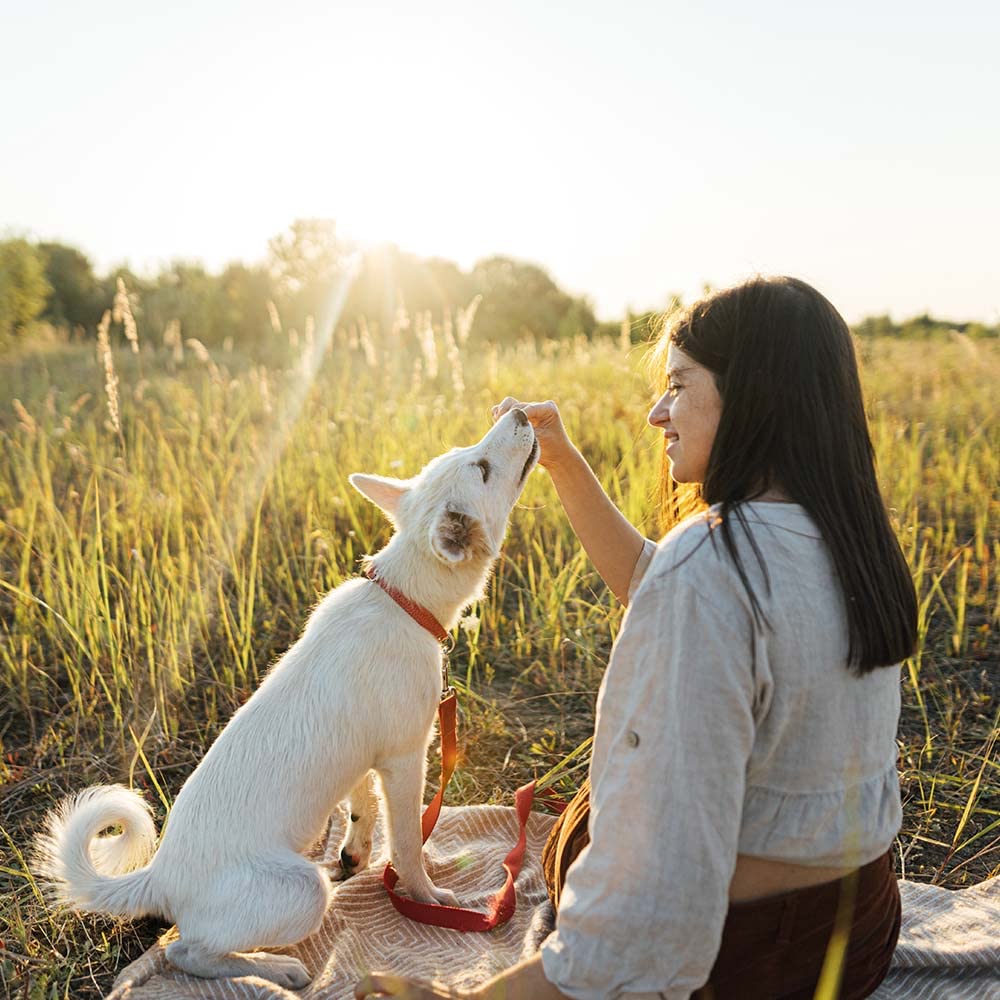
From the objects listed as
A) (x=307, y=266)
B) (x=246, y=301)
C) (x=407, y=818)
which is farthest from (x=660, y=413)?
(x=246, y=301)

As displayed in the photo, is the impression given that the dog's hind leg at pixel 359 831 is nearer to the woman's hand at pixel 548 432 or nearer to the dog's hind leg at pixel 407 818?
the dog's hind leg at pixel 407 818

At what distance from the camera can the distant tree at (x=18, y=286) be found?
13.5 metres

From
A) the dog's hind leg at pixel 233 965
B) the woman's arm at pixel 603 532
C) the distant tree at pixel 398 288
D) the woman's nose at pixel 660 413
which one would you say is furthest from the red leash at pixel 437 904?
the distant tree at pixel 398 288

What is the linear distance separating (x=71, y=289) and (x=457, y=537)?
19.0m

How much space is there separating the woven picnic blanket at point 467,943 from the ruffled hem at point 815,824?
2.62 feet

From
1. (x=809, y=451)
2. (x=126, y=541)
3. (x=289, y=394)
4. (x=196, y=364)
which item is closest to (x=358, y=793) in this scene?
(x=809, y=451)

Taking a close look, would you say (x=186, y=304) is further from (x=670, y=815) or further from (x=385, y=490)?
(x=670, y=815)

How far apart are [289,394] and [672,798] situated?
628 cm

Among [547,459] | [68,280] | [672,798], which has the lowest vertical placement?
[672,798]

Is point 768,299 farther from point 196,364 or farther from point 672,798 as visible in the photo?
point 196,364

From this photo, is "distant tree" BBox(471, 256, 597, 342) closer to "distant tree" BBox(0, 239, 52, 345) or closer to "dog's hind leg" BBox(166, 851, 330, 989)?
"distant tree" BBox(0, 239, 52, 345)

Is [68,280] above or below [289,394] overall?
above

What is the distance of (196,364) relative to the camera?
1145 cm

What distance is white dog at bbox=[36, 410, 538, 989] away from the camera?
2.32 m
